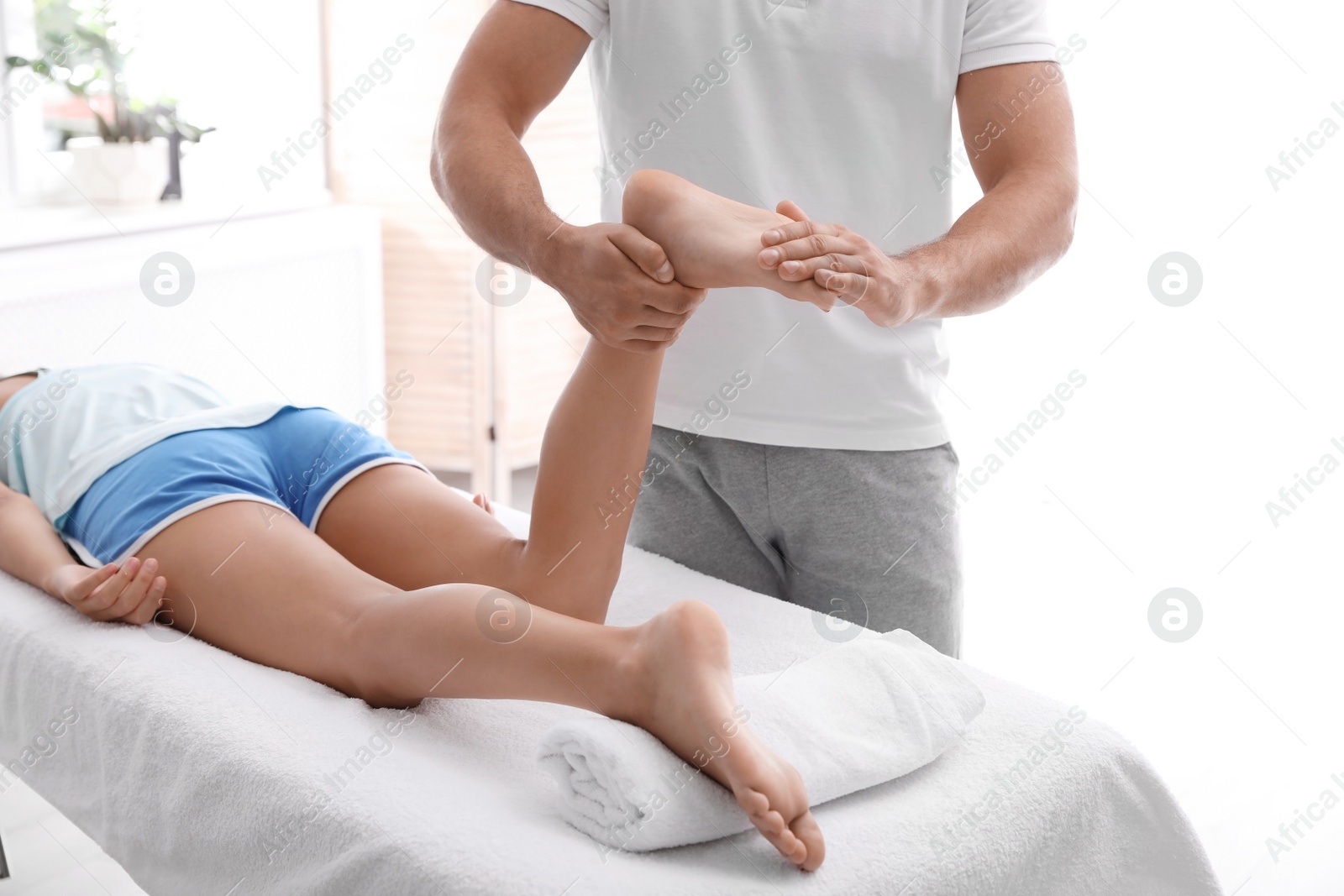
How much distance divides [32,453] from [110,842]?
0.65 meters

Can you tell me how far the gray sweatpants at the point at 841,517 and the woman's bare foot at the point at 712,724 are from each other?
35cm

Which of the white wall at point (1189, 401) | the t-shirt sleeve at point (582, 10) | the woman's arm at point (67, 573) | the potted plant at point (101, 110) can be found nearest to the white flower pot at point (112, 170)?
the potted plant at point (101, 110)

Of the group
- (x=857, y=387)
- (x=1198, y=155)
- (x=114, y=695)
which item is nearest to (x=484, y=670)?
(x=114, y=695)

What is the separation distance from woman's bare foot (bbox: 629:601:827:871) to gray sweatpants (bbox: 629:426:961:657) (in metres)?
0.35

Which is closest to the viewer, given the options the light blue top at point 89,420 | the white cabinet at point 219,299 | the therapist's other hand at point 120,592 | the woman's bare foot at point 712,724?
the woman's bare foot at point 712,724

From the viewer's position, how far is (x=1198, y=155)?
271cm

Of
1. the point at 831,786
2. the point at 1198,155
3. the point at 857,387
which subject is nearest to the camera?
the point at 831,786

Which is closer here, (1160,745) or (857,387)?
(857,387)

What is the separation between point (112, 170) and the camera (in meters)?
2.65

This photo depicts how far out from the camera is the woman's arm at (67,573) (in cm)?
128

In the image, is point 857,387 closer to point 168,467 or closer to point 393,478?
point 393,478

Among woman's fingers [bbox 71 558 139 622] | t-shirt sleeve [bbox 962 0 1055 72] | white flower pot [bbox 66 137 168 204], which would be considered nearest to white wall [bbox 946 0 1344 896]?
t-shirt sleeve [bbox 962 0 1055 72]

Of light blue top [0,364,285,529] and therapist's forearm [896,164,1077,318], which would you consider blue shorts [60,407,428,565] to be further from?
therapist's forearm [896,164,1077,318]

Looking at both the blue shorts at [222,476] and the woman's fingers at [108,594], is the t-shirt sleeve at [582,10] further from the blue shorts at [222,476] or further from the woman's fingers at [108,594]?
the woman's fingers at [108,594]
